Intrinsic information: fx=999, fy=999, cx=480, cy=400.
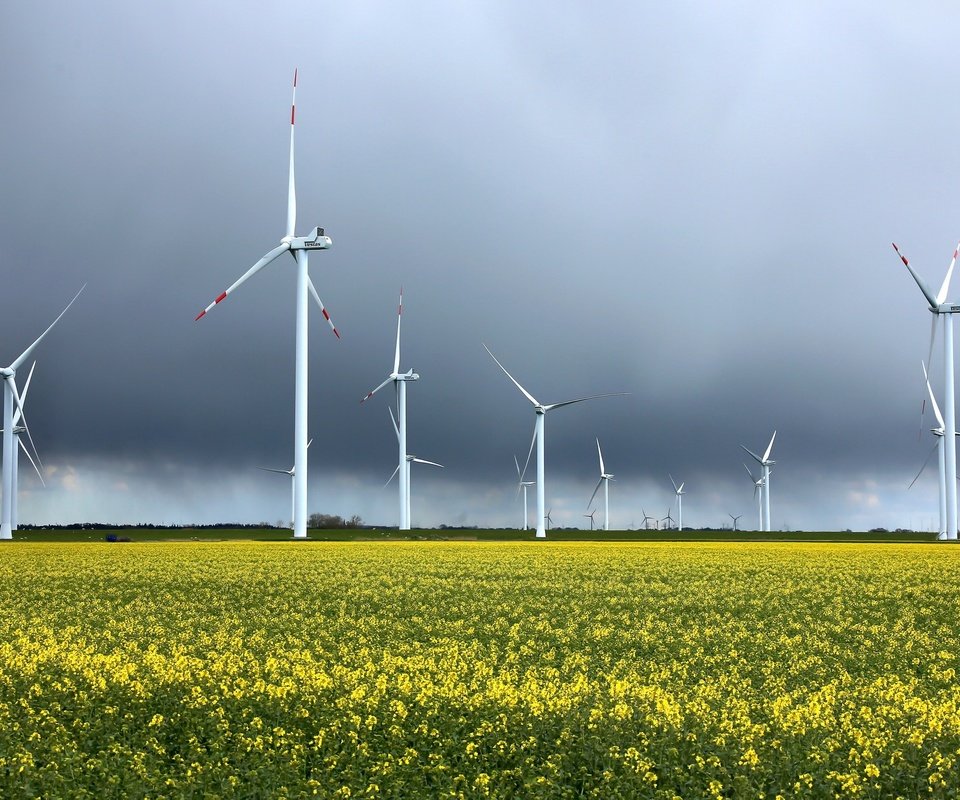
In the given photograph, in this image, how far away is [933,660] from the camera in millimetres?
24266

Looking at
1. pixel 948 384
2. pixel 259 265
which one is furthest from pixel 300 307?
pixel 948 384

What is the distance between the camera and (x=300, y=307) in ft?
290

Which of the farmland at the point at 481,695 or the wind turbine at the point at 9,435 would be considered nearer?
the farmland at the point at 481,695

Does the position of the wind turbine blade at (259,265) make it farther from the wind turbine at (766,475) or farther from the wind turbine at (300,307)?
the wind turbine at (766,475)

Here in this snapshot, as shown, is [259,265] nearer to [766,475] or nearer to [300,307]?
[300,307]

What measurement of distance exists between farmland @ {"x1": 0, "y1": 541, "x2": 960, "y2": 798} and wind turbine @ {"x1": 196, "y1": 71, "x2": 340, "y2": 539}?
45956 millimetres

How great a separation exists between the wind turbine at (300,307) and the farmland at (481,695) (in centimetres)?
4596

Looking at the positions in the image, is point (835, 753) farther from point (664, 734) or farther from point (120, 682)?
point (120, 682)

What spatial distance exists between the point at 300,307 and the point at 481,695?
7343 cm

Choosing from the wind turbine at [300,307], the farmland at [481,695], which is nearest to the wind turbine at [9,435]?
the wind turbine at [300,307]

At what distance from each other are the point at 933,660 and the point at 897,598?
15752 mm

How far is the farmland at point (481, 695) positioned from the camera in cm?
1444

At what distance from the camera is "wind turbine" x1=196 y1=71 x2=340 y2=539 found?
8562 cm

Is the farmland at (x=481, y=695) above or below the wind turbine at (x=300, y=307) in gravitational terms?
below
